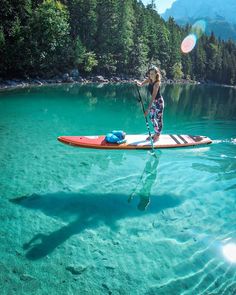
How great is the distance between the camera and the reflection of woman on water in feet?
33.3

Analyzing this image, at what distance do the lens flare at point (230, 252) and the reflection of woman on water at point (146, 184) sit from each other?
8.83 ft

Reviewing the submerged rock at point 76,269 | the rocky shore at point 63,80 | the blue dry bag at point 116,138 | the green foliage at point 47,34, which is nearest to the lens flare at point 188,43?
the rocky shore at point 63,80

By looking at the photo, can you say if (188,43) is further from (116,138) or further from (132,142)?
(116,138)

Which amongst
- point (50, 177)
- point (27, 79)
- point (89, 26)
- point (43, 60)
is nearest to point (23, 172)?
point (50, 177)

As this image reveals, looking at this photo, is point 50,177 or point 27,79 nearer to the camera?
point 50,177

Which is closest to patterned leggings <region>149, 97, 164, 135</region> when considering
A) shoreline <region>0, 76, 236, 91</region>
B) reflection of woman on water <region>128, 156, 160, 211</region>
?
reflection of woman on water <region>128, 156, 160, 211</region>

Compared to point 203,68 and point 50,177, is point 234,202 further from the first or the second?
point 203,68

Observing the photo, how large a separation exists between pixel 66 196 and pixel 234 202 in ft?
18.6

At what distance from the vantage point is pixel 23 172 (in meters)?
11.7

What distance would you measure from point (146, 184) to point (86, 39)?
64.2m

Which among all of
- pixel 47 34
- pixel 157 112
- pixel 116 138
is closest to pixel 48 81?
pixel 47 34

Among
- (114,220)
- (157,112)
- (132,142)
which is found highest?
(157,112)

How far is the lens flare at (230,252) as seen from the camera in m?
7.61

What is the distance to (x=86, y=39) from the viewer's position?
69.8 m
